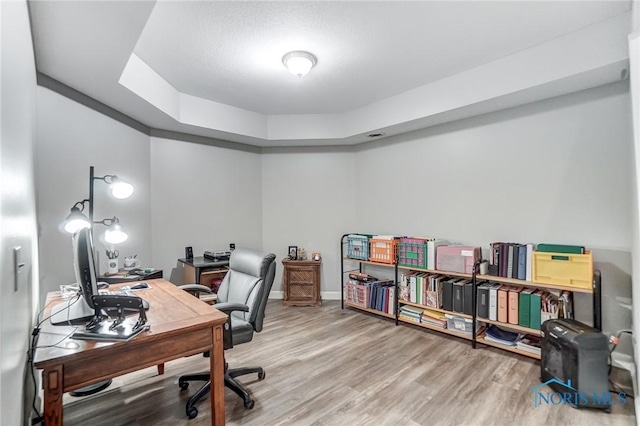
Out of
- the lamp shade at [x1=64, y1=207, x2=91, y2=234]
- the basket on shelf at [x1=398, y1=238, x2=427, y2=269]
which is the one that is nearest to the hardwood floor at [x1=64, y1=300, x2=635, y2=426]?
the basket on shelf at [x1=398, y1=238, x2=427, y2=269]

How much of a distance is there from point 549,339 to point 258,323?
2.16 metres

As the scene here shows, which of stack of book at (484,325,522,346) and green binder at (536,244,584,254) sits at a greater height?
green binder at (536,244,584,254)

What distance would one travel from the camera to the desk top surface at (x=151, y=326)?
1.27 m

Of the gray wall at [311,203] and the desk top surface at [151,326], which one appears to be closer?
the desk top surface at [151,326]

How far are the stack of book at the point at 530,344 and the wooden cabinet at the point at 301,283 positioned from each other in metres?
2.40

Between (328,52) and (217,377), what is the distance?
8.18 feet

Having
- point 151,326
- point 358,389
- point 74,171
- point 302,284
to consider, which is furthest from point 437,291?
point 74,171

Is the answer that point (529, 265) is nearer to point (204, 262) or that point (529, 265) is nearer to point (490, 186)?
point (490, 186)

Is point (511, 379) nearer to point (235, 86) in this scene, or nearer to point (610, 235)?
point (610, 235)

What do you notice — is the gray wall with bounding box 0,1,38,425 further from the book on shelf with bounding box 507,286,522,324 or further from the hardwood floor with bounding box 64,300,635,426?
the book on shelf with bounding box 507,286,522,324

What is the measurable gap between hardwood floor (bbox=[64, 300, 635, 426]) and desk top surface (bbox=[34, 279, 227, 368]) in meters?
0.75

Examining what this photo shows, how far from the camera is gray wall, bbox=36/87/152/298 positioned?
8.15ft

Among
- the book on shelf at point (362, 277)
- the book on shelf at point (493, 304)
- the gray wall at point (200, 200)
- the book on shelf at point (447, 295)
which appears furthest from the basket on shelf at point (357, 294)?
the gray wall at point (200, 200)

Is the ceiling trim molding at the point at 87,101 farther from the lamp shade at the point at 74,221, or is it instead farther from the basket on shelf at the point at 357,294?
the basket on shelf at the point at 357,294
